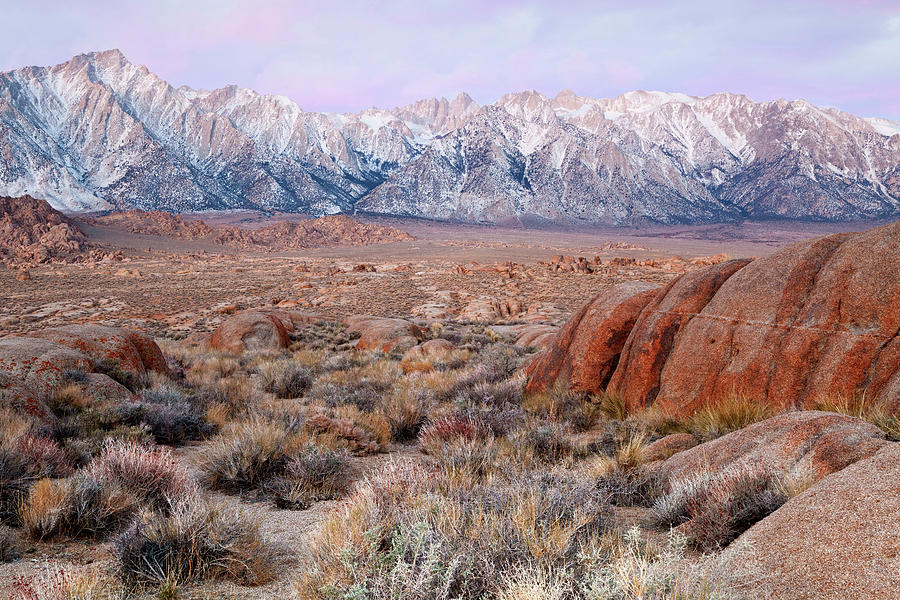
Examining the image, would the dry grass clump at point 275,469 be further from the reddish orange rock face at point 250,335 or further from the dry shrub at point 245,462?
the reddish orange rock face at point 250,335

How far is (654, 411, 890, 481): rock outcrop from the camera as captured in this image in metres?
3.30

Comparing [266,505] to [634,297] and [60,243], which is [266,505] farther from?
[60,243]

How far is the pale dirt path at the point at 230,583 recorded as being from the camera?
3.08 metres

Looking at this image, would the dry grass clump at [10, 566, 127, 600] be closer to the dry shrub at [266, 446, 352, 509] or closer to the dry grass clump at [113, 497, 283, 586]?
the dry grass clump at [113, 497, 283, 586]

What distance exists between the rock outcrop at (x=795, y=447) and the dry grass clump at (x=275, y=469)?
10.1 feet

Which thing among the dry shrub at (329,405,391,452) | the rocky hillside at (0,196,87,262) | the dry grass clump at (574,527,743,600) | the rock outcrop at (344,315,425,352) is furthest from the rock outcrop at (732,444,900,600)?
the rocky hillside at (0,196,87,262)

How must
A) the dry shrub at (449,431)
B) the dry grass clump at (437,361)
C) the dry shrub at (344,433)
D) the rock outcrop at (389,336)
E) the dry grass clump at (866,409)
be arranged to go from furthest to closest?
1. the rock outcrop at (389,336)
2. the dry grass clump at (437,361)
3. the dry shrub at (344,433)
4. the dry shrub at (449,431)
5. the dry grass clump at (866,409)

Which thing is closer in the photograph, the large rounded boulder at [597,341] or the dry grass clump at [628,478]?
the dry grass clump at [628,478]

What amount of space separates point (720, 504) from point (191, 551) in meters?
3.32

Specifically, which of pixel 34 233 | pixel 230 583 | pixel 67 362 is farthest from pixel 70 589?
pixel 34 233

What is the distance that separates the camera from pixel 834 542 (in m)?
2.42

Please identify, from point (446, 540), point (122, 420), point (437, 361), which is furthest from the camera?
point (437, 361)

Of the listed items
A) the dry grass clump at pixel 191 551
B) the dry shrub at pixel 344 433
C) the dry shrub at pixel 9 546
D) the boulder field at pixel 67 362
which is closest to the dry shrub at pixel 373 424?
the dry shrub at pixel 344 433

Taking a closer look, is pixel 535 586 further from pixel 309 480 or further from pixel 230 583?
pixel 309 480
